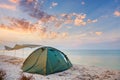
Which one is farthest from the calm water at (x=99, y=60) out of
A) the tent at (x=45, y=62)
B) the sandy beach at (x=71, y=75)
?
the tent at (x=45, y=62)

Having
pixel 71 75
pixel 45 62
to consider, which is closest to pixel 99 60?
pixel 71 75

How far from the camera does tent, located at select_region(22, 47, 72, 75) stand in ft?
30.3

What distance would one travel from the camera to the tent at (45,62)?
Result: 9.23 metres

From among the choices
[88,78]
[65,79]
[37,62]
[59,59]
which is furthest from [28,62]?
[88,78]

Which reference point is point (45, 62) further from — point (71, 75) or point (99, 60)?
point (99, 60)

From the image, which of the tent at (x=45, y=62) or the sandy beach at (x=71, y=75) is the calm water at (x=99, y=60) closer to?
the sandy beach at (x=71, y=75)

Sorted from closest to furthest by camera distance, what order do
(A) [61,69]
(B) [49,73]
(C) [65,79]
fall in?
(C) [65,79] → (B) [49,73] → (A) [61,69]

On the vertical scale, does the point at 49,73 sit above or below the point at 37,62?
below

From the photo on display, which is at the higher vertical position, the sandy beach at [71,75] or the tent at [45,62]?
the tent at [45,62]

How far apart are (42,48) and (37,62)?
1136 millimetres

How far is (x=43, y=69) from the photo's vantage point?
914 cm

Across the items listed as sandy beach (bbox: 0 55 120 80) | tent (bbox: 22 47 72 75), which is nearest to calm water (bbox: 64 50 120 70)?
sandy beach (bbox: 0 55 120 80)

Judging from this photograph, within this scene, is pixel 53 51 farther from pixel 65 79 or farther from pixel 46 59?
pixel 65 79

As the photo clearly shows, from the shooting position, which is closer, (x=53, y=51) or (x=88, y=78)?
(x=88, y=78)
